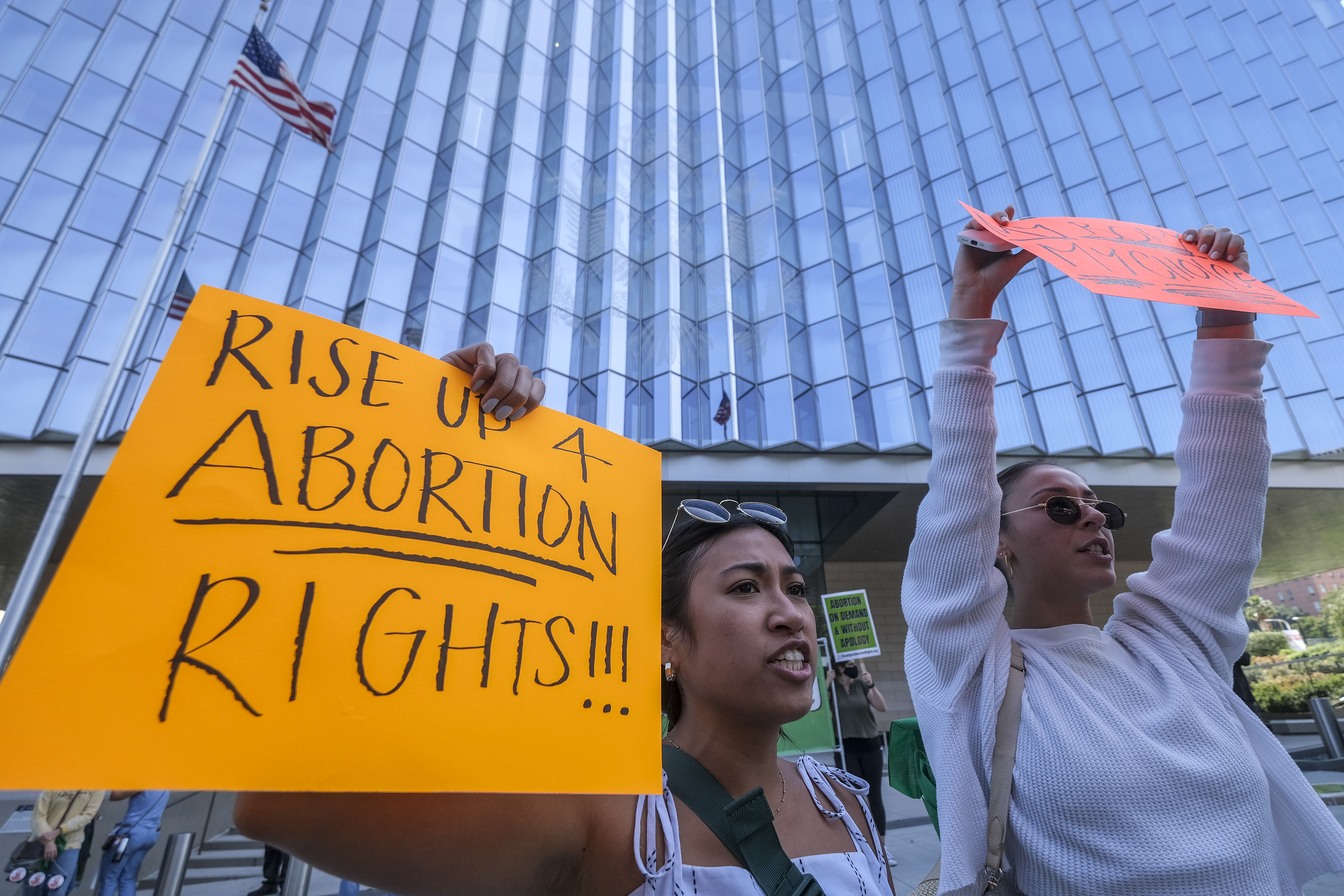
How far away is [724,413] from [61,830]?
11.6 meters

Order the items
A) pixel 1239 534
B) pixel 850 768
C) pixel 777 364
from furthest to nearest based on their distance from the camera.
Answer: pixel 777 364 → pixel 850 768 → pixel 1239 534

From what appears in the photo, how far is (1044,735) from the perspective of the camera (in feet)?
4.47

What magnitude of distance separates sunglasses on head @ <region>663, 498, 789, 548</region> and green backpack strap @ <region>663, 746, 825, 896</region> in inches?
21.4

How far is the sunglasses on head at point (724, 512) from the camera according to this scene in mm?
1677

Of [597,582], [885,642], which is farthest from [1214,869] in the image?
[885,642]

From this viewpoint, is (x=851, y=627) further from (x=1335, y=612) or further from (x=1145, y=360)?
(x=1335, y=612)

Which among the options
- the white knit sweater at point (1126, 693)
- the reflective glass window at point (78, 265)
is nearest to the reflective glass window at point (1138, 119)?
the white knit sweater at point (1126, 693)

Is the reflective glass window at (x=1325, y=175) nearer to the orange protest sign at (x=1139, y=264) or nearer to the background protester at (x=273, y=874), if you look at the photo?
the orange protest sign at (x=1139, y=264)

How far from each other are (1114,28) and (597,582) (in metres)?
26.0

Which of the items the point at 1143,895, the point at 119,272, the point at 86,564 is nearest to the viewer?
the point at 86,564

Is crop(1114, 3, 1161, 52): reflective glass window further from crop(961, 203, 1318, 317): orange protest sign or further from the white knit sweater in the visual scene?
the white knit sweater

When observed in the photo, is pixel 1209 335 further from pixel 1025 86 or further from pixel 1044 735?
pixel 1025 86

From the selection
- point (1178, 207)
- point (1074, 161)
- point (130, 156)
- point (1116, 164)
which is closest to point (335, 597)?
point (130, 156)

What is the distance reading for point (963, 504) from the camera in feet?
5.04
